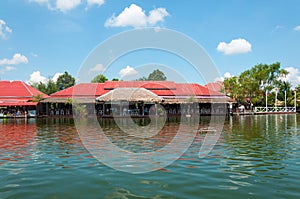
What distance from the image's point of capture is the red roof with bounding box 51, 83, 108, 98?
33.0 m

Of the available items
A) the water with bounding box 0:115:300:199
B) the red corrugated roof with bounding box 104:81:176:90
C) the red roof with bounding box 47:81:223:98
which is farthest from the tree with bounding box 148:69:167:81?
the water with bounding box 0:115:300:199

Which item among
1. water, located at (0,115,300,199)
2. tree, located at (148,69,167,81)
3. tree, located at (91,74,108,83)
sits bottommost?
water, located at (0,115,300,199)

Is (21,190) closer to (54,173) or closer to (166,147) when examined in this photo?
(54,173)

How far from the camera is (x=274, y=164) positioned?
6.33 m

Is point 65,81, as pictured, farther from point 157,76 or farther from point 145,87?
point 145,87

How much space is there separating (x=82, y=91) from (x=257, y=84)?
25.2 meters

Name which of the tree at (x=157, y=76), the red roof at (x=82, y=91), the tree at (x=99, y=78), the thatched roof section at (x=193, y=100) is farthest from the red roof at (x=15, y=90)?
the tree at (x=157, y=76)

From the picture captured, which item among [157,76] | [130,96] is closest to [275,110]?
[157,76]

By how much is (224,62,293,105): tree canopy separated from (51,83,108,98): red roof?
60.2ft

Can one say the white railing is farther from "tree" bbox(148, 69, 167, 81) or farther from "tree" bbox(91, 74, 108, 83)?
"tree" bbox(91, 74, 108, 83)

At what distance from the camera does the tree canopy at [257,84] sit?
39.1 metres

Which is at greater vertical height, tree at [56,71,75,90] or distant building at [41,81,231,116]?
tree at [56,71,75,90]

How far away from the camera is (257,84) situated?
134 feet

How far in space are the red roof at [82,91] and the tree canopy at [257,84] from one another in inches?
723
